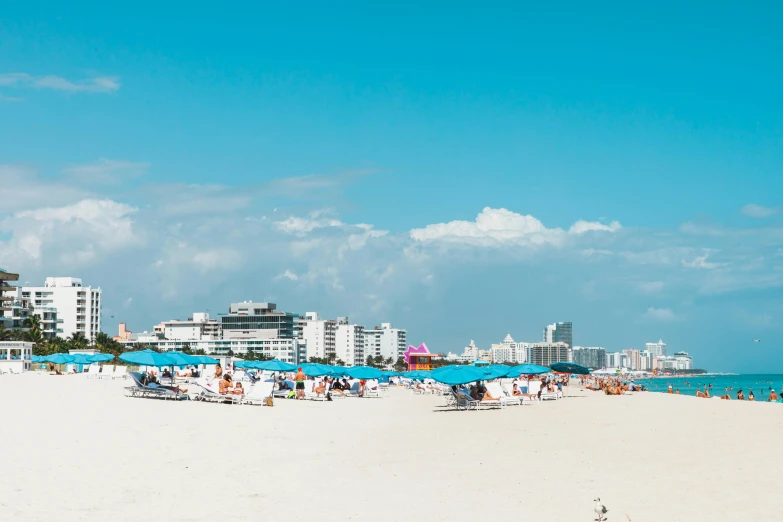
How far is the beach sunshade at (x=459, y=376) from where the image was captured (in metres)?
28.0

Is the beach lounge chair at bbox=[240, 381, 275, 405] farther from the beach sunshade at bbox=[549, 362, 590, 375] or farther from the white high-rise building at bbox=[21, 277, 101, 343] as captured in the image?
the white high-rise building at bbox=[21, 277, 101, 343]

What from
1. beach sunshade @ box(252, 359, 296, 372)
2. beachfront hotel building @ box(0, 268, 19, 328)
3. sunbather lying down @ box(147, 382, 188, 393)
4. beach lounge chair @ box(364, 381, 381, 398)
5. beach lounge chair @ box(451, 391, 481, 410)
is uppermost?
beachfront hotel building @ box(0, 268, 19, 328)

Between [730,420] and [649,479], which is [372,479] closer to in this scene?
[649,479]

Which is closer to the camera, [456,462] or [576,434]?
[456,462]

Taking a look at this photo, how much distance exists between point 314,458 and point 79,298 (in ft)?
424

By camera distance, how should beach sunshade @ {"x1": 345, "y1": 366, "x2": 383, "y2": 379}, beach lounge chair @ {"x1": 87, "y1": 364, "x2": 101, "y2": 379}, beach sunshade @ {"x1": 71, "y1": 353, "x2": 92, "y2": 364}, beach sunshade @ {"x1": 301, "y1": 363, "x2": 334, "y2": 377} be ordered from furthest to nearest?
beach sunshade @ {"x1": 71, "y1": 353, "x2": 92, "y2": 364} < beach lounge chair @ {"x1": 87, "y1": 364, "x2": 101, "y2": 379} < beach sunshade @ {"x1": 345, "y1": 366, "x2": 383, "y2": 379} < beach sunshade @ {"x1": 301, "y1": 363, "x2": 334, "y2": 377}

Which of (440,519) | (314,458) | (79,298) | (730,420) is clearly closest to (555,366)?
(730,420)

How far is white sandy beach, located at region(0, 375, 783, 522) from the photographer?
1008 centimetres

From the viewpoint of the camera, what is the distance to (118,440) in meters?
15.5

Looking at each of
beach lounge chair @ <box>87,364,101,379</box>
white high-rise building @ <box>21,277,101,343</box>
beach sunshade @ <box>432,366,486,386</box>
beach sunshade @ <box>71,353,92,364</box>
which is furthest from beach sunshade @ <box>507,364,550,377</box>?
white high-rise building @ <box>21,277,101,343</box>

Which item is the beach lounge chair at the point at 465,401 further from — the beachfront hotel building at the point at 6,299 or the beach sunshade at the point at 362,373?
the beachfront hotel building at the point at 6,299

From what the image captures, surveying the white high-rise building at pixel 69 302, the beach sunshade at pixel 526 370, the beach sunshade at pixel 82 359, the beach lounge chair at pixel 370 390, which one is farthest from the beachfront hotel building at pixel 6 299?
the beach sunshade at pixel 526 370

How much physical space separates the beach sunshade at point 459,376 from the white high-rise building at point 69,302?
115509 mm

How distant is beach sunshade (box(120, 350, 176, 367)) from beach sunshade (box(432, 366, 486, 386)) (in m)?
10.00
